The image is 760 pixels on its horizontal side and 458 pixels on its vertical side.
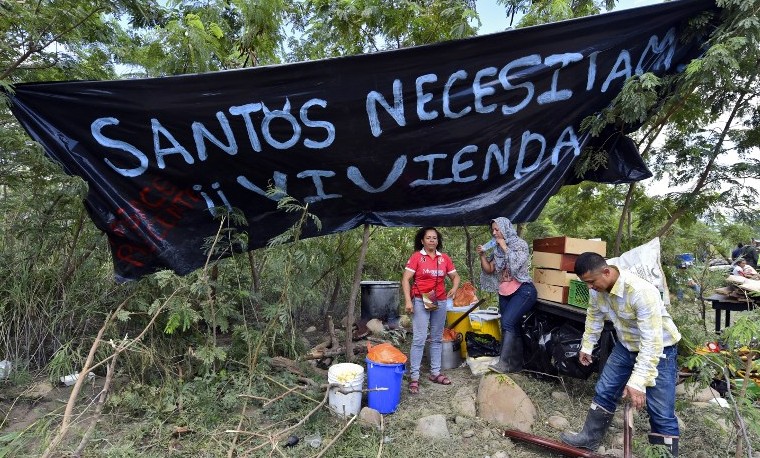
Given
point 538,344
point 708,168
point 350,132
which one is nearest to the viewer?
point 350,132

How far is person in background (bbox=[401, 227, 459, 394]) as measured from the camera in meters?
4.03

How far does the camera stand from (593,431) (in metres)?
3.02

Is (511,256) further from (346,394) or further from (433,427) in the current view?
(346,394)

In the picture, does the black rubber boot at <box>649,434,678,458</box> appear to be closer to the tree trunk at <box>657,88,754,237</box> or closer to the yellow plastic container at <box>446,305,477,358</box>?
the yellow plastic container at <box>446,305,477,358</box>

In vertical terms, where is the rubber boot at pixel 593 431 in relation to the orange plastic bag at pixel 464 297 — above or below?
below

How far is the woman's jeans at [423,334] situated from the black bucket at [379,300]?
1703mm

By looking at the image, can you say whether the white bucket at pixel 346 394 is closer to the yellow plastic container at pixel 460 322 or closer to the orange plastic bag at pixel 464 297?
the yellow plastic container at pixel 460 322

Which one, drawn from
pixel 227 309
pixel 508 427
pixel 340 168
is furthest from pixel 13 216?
pixel 508 427

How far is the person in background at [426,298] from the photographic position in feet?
13.2

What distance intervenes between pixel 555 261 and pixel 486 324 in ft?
3.24

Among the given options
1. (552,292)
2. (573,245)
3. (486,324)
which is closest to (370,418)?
(486,324)

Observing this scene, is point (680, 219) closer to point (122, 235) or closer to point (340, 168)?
point (340, 168)

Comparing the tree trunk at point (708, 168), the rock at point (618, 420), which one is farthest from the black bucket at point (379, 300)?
the tree trunk at point (708, 168)

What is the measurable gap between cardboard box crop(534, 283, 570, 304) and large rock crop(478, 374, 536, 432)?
1.02 metres
